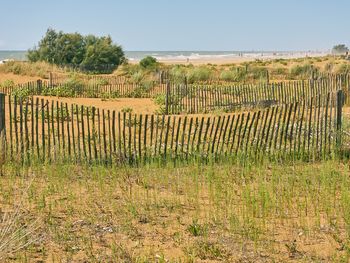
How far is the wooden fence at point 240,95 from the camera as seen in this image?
59.2 ft

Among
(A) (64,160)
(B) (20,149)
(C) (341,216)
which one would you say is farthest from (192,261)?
(B) (20,149)

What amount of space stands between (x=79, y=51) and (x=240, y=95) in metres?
29.0

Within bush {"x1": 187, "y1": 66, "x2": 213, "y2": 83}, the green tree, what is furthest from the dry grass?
the green tree

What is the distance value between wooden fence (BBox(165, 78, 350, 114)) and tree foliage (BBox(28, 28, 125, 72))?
80.5 ft

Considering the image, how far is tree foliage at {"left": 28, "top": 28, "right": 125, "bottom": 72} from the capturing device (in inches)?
1711

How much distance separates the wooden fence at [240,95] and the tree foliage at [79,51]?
24531mm

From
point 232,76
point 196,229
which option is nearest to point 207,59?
point 232,76

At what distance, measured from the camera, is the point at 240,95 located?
19047 mm

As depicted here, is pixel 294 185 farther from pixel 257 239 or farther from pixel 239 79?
pixel 239 79

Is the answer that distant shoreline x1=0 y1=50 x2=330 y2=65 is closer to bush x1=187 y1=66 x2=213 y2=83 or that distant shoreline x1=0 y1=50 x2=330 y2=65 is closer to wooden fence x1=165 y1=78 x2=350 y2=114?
bush x1=187 y1=66 x2=213 y2=83

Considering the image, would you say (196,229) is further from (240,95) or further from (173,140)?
(240,95)

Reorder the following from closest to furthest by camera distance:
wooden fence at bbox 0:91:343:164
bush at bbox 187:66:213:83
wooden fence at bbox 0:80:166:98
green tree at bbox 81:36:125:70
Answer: wooden fence at bbox 0:91:343:164 → wooden fence at bbox 0:80:166:98 → bush at bbox 187:66:213:83 → green tree at bbox 81:36:125:70

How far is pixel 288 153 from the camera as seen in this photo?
378 inches

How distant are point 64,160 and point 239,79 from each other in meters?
25.5
